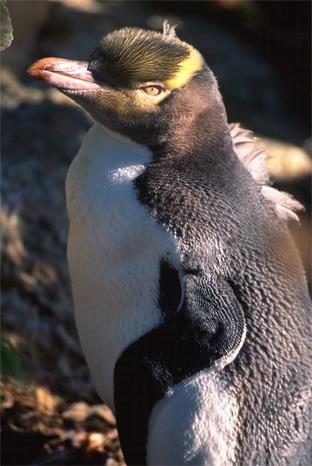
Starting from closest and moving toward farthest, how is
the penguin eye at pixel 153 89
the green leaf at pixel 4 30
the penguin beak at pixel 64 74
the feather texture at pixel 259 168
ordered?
1. the green leaf at pixel 4 30
2. the penguin beak at pixel 64 74
3. the penguin eye at pixel 153 89
4. the feather texture at pixel 259 168

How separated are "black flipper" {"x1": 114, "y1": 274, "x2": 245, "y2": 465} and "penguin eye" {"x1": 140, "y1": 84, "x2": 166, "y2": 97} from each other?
1.36ft

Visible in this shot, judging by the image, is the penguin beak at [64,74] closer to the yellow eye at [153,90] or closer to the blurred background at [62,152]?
the yellow eye at [153,90]

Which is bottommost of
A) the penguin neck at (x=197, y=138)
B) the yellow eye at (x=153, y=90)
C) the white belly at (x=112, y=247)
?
the white belly at (x=112, y=247)

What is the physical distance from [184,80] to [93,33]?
2.61 meters

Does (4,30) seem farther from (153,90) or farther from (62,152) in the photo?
(62,152)

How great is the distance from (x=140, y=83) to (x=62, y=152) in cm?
164

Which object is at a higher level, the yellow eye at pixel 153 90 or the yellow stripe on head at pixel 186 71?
the yellow stripe on head at pixel 186 71

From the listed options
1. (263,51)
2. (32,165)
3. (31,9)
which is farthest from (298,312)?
(263,51)

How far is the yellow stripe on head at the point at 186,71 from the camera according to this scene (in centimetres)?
211

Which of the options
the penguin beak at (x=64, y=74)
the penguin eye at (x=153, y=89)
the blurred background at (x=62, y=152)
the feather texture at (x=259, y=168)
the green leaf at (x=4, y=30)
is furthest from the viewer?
the blurred background at (x=62, y=152)

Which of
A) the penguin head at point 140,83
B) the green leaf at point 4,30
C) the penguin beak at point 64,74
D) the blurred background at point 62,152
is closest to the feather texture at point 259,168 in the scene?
the blurred background at point 62,152

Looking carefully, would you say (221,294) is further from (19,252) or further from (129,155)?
(19,252)

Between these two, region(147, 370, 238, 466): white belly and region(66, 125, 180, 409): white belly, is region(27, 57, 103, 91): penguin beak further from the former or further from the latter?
region(147, 370, 238, 466): white belly

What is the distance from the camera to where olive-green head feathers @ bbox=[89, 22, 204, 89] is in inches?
81.6
